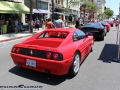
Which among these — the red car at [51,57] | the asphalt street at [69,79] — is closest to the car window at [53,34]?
the red car at [51,57]

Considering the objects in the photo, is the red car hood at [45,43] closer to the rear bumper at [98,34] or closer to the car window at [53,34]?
the car window at [53,34]

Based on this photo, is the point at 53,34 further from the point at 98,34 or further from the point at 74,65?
the point at 98,34

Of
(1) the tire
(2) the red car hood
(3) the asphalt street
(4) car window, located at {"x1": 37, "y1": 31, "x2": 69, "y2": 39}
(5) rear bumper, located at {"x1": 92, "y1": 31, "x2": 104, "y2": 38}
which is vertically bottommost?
(3) the asphalt street

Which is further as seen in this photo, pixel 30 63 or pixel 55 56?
pixel 30 63

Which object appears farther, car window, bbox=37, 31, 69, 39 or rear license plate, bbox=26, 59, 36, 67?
car window, bbox=37, 31, 69, 39

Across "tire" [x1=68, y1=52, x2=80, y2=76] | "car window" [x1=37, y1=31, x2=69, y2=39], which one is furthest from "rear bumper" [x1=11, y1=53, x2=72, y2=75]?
"car window" [x1=37, y1=31, x2=69, y2=39]

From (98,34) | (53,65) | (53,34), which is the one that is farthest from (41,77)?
(98,34)

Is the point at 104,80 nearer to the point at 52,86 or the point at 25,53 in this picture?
the point at 52,86

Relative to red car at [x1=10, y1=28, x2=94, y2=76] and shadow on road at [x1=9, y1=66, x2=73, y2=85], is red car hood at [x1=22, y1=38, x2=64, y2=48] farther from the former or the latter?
shadow on road at [x1=9, y1=66, x2=73, y2=85]

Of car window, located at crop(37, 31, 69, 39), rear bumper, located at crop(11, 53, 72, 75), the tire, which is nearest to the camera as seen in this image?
rear bumper, located at crop(11, 53, 72, 75)

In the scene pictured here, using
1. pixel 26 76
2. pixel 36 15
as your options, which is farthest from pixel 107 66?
pixel 36 15

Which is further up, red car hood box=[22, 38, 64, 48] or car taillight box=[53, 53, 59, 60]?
red car hood box=[22, 38, 64, 48]

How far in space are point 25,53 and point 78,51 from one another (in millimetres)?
1628

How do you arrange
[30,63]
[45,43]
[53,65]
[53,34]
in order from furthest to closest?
[53,34] → [45,43] → [30,63] → [53,65]
